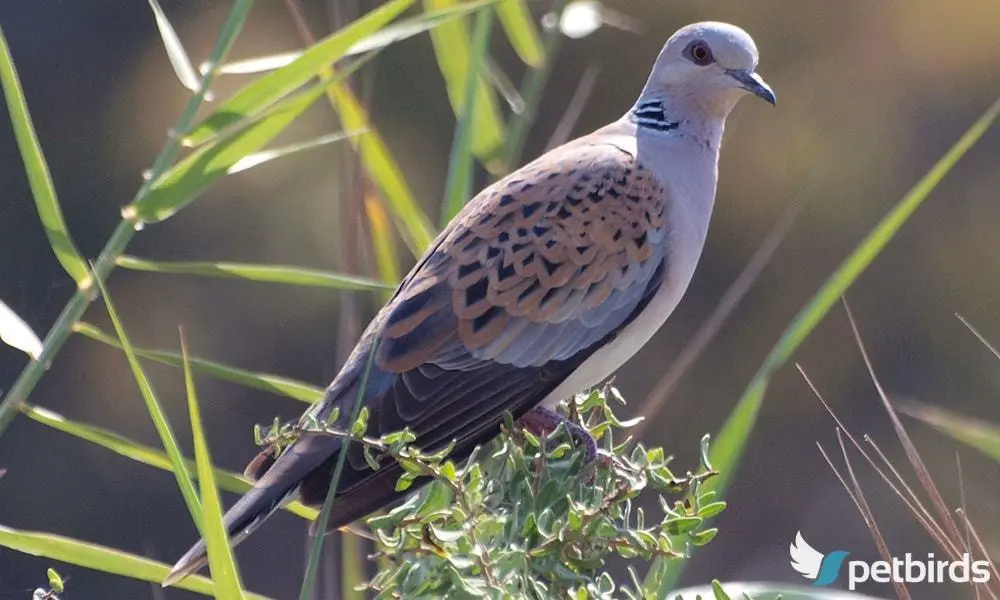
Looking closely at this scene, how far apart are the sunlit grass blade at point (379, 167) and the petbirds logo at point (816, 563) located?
0.75 m

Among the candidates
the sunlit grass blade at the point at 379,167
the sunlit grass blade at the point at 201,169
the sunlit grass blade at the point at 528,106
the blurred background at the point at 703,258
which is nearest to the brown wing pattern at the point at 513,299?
the sunlit grass blade at the point at 379,167

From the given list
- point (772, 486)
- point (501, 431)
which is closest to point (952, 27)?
point (772, 486)

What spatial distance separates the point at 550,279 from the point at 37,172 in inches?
36.6

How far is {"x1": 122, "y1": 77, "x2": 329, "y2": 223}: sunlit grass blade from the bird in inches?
16.7

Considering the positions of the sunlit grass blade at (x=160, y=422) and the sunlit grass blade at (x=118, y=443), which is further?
the sunlit grass blade at (x=118, y=443)

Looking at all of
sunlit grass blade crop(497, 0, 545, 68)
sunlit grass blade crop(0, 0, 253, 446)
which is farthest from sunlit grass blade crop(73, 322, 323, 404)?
sunlit grass blade crop(497, 0, 545, 68)

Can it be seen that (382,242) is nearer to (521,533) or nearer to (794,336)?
(794,336)

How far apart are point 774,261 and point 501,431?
15.8 feet

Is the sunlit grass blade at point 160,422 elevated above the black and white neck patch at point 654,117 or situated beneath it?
situated beneath

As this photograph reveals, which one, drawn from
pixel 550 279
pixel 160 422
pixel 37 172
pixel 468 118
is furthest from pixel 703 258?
pixel 160 422

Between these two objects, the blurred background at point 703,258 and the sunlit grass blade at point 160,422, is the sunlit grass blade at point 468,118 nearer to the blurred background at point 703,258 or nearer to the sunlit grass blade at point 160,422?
the sunlit grass blade at point 160,422

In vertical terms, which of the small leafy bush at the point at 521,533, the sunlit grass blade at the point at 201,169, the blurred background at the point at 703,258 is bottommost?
the small leafy bush at the point at 521,533

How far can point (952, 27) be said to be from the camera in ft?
23.0

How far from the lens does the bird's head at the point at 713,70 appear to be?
2.91 metres
